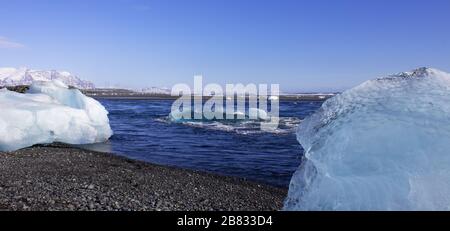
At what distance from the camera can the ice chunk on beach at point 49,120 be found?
15495 millimetres

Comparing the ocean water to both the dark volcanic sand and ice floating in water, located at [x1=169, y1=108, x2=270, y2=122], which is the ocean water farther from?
ice floating in water, located at [x1=169, y1=108, x2=270, y2=122]

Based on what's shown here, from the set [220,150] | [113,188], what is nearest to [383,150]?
[113,188]

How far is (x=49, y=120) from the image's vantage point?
17.5 metres

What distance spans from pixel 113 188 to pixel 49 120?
9.67 meters

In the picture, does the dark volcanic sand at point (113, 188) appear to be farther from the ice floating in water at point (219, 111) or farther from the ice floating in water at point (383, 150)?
the ice floating in water at point (219, 111)

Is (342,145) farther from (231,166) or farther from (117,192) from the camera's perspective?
(231,166)

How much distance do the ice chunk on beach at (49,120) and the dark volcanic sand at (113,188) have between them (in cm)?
202

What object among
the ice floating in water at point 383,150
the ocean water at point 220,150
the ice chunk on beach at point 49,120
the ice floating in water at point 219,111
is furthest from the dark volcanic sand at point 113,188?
the ice floating in water at point 219,111

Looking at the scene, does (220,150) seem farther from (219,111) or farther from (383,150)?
(219,111)

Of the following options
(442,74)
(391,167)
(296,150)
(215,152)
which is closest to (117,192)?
(391,167)

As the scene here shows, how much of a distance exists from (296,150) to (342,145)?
1405 cm

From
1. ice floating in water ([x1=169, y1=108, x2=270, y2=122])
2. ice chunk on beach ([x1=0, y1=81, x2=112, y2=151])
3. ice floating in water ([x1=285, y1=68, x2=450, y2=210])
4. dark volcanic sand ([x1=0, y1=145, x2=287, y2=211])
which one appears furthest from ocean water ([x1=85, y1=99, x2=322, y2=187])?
ice floating in water ([x1=169, y1=108, x2=270, y2=122])

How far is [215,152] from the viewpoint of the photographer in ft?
60.8

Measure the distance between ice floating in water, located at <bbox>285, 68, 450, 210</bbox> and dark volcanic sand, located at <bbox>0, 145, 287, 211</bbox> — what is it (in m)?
3.31
